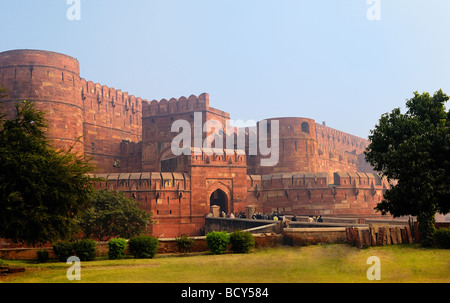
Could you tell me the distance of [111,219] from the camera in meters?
22.1

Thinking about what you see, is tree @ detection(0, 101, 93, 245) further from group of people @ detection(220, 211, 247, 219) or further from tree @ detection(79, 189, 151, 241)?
group of people @ detection(220, 211, 247, 219)

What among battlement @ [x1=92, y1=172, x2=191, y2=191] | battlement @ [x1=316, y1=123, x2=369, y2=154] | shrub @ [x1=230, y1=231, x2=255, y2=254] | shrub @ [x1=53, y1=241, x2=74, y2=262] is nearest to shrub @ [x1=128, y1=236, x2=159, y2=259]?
shrub @ [x1=53, y1=241, x2=74, y2=262]

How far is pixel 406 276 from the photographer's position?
8992 mm

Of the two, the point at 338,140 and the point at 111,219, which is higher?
the point at 338,140

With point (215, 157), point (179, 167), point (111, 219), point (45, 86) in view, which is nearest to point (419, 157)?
point (111, 219)

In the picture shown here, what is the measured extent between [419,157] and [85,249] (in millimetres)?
10066

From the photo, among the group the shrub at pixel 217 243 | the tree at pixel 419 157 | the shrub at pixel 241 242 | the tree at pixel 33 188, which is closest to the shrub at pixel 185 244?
the shrub at pixel 217 243

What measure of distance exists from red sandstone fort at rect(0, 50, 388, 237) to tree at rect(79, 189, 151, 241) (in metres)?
4.36

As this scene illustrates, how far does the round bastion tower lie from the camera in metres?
31.0

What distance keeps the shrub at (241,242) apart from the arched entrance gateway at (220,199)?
54.0ft

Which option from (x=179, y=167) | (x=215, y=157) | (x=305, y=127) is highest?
(x=305, y=127)

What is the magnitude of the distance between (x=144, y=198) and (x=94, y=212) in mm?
6646

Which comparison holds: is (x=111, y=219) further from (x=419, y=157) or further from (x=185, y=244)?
(x=419, y=157)

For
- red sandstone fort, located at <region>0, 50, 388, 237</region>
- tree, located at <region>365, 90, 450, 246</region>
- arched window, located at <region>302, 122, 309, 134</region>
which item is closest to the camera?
tree, located at <region>365, 90, 450, 246</region>
